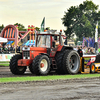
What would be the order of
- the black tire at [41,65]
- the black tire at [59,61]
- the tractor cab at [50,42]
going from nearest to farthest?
the black tire at [41,65] < the black tire at [59,61] < the tractor cab at [50,42]

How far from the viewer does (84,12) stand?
87.8m

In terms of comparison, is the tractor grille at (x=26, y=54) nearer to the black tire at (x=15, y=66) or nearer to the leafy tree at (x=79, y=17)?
the black tire at (x=15, y=66)

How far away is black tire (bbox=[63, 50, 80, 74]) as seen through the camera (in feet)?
51.7

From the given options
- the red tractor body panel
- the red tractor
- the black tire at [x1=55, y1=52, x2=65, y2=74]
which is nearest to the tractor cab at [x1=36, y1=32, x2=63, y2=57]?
the red tractor

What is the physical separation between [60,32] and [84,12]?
7262 centimetres

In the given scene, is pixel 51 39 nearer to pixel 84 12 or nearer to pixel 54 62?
pixel 54 62

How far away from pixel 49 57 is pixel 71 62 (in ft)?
4.76

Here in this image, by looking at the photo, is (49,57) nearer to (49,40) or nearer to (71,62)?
(49,40)

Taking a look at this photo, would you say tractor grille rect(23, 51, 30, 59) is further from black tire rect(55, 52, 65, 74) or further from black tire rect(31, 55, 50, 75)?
black tire rect(55, 52, 65, 74)

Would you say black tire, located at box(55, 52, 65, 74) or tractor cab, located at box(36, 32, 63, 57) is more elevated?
tractor cab, located at box(36, 32, 63, 57)

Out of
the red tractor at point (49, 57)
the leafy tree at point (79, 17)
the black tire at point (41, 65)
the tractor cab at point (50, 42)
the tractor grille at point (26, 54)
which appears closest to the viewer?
the black tire at point (41, 65)

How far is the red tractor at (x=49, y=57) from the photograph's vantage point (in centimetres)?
1545

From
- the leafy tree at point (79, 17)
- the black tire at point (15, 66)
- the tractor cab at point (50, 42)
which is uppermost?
the leafy tree at point (79, 17)

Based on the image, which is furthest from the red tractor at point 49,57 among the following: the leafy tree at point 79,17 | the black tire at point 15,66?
the leafy tree at point 79,17
